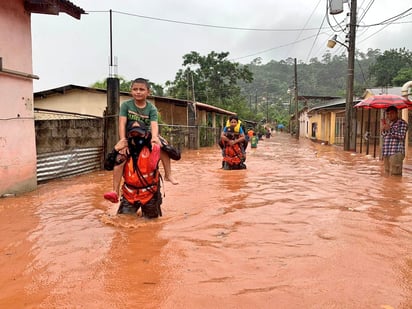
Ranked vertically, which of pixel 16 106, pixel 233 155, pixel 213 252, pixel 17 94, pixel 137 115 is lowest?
pixel 213 252

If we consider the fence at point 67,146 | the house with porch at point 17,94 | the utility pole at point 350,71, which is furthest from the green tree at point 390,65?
the house with porch at point 17,94

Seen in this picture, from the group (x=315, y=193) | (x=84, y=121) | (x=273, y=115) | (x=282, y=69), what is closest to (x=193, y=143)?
(x=84, y=121)

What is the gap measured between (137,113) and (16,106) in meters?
3.12

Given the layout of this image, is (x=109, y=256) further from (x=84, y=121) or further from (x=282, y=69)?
(x=282, y=69)

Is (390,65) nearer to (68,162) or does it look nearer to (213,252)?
(68,162)

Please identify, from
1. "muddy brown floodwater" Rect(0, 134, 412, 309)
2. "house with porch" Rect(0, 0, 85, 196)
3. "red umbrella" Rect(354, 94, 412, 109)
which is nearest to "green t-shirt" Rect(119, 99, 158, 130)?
"muddy brown floodwater" Rect(0, 134, 412, 309)

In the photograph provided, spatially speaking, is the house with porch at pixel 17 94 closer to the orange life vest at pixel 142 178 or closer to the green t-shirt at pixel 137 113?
the green t-shirt at pixel 137 113

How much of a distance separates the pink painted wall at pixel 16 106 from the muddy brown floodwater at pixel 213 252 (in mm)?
722

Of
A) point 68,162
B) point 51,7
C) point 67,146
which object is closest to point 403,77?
point 67,146

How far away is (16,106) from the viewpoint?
678 cm

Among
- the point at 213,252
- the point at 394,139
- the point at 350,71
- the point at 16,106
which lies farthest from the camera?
the point at 350,71

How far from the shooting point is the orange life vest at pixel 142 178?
4.61 m

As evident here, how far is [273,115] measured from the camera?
72.2 m

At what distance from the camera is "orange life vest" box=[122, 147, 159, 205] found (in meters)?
4.61
